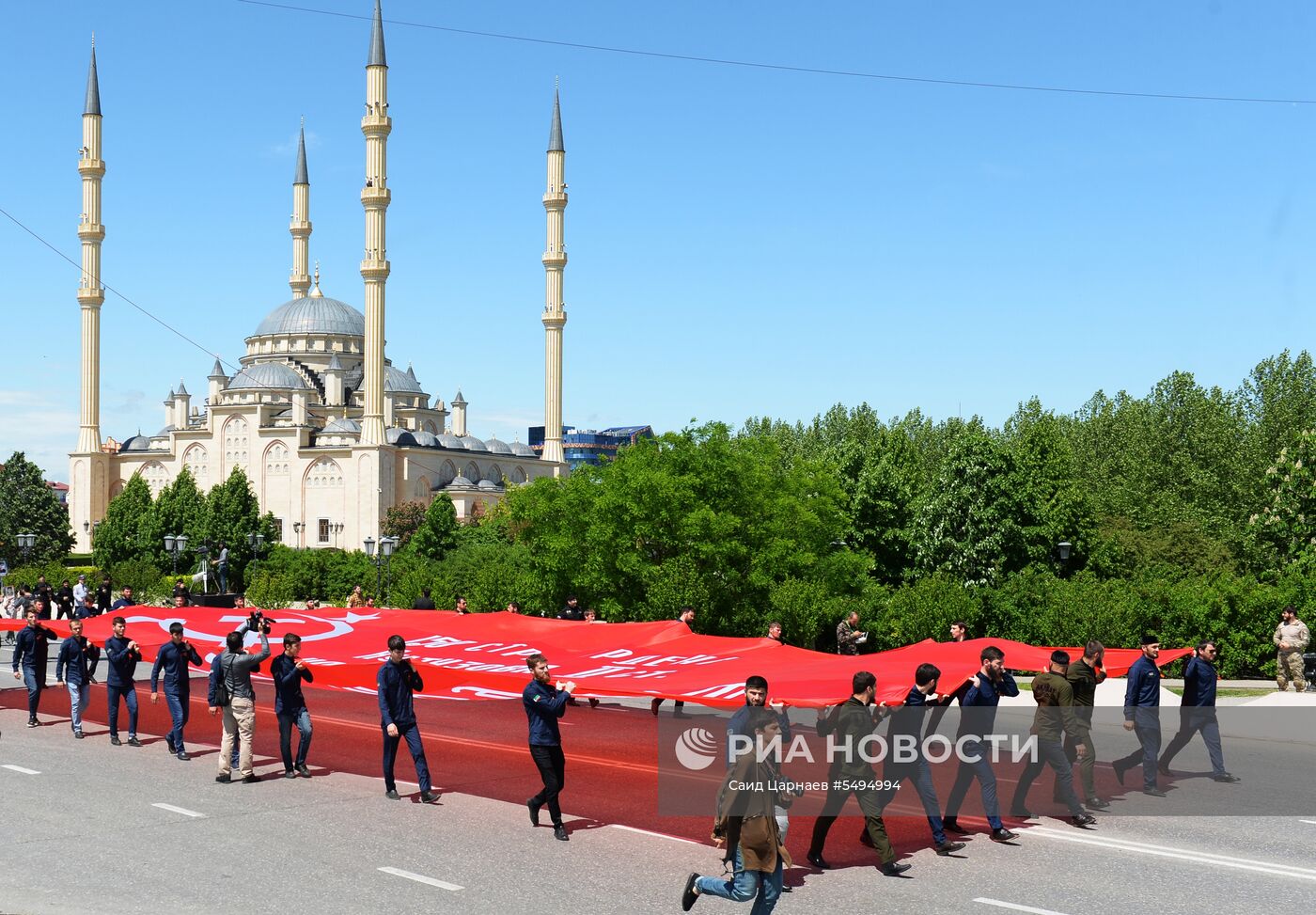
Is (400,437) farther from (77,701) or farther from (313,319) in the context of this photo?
(77,701)

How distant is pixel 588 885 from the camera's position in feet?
34.0

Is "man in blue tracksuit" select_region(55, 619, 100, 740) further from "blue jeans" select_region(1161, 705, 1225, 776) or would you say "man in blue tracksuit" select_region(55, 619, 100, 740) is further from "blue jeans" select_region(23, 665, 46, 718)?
"blue jeans" select_region(1161, 705, 1225, 776)

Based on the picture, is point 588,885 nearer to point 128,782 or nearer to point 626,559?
point 128,782

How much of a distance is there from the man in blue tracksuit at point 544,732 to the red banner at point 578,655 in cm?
179

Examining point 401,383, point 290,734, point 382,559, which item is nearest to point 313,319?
point 401,383

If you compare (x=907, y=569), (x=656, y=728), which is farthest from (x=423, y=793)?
(x=907, y=569)

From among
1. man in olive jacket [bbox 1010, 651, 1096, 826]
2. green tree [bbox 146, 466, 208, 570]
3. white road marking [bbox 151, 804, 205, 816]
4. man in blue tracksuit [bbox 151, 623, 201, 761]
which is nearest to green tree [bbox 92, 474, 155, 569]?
green tree [bbox 146, 466, 208, 570]

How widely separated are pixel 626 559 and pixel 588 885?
26.0 meters

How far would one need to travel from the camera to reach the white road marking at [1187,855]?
10.9 meters

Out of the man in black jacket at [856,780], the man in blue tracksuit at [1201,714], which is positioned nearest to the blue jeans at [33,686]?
the man in black jacket at [856,780]

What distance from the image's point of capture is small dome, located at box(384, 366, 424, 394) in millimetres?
120438

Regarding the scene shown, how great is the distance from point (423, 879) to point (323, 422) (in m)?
103

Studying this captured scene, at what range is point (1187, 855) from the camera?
37.6 feet

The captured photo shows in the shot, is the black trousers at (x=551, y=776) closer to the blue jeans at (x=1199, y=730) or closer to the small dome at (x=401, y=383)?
the blue jeans at (x=1199, y=730)
